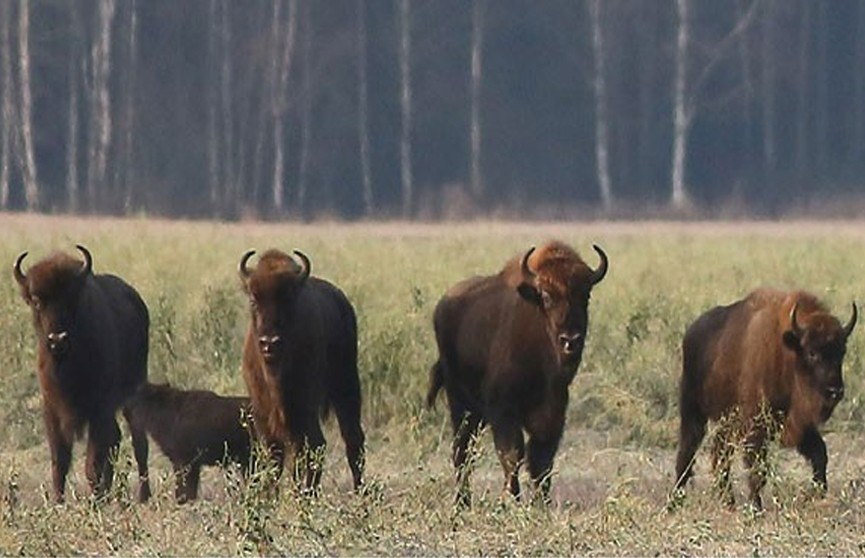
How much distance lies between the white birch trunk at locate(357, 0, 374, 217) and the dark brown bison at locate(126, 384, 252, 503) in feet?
103

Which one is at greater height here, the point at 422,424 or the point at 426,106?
the point at 426,106

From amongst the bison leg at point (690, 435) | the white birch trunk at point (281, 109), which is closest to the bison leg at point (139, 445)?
the bison leg at point (690, 435)

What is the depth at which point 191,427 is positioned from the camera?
15789mm

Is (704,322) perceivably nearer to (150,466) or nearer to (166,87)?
(150,466)

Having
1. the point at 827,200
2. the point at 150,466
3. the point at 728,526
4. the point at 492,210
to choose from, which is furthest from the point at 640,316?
the point at 827,200

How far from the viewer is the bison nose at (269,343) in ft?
46.4

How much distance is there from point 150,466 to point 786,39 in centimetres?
4026

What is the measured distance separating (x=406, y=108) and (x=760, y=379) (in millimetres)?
34932

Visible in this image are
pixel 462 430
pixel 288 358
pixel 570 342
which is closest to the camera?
pixel 570 342

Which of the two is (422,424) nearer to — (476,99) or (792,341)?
(792,341)

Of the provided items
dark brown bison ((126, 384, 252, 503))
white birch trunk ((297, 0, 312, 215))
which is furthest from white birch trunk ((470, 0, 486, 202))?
dark brown bison ((126, 384, 252, 503))

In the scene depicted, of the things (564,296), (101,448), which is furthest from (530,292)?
(101,448)

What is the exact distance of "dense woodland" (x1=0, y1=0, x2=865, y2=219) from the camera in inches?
1917

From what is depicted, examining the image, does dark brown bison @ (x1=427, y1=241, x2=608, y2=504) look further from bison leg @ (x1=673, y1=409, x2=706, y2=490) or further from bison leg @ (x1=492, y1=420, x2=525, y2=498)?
bison leg @ (x1=673, y1=409, x2=706, y2=490)
